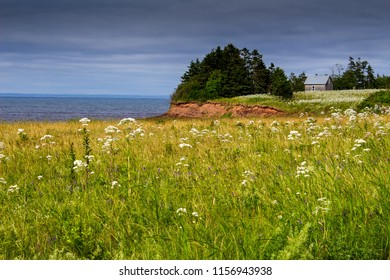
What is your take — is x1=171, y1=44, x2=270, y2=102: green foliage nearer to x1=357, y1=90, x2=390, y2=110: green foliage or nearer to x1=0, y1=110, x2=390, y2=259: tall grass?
x1=357, y1=90, x2=390, y2=110: green foliage

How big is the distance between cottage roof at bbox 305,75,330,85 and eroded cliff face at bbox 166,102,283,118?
2354 inches

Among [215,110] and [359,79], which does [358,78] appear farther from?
[215,110]

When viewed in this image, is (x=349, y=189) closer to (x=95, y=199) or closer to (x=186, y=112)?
(x=95, y=199)

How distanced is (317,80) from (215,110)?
66508 millimetres

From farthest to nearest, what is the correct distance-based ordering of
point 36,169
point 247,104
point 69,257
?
point 247,104
point 36,169
point 69,257

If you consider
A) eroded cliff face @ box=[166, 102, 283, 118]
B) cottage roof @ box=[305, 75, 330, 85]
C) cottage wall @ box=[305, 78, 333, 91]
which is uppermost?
cottage roof @ box=[305, 75, 330, 85]

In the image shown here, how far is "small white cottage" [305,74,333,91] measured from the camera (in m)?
111

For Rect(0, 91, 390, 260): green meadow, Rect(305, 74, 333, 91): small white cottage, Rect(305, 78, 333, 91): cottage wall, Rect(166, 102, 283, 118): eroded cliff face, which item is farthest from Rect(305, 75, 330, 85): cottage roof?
Rect(0, 91, 390, 260): green meadow

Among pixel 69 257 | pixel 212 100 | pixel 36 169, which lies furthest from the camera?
pixel 212 100

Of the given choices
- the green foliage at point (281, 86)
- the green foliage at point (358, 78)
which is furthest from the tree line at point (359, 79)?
Answer: the green foliage at point (281, 86)

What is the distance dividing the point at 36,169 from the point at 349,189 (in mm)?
5406

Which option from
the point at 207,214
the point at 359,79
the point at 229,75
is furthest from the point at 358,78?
the point at 207,214
